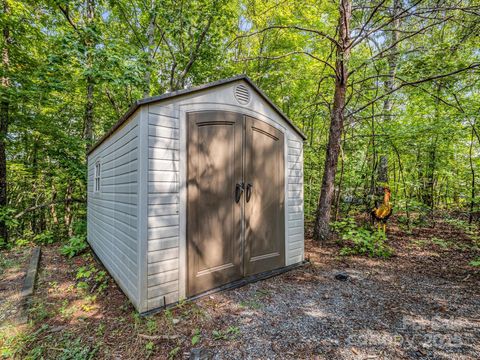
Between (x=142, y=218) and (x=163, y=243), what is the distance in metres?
0.38

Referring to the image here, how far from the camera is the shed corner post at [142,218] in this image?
246 cm

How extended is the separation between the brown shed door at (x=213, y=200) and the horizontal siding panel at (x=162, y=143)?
0.18 metres

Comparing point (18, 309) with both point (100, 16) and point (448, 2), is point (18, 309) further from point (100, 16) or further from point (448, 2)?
point (448, 2)

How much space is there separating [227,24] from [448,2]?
18.0 ft

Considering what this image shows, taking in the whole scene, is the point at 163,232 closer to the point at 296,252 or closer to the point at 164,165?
the point at 164,165

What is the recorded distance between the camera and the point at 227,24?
6992 mm

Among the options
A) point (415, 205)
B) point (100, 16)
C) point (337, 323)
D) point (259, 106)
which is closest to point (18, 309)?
point (337, 323)

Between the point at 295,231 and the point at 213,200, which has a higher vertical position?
the point at 213,200

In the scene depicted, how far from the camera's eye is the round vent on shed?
3270 mm

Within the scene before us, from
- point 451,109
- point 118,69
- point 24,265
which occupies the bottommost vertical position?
point 24,265

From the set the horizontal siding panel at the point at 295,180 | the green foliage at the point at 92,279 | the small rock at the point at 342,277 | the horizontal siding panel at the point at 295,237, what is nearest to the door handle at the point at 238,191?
the horizontal siding panel at the point at 295,180

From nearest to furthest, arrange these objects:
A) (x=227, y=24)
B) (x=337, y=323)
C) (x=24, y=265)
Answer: (x=337, y=323) → (x=24, y=265) → (x=227, y=24)

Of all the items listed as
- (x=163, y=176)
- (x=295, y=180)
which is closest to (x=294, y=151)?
(x=295, y=180)

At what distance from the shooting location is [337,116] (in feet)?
16.5
